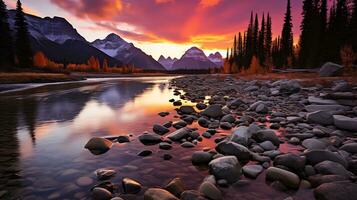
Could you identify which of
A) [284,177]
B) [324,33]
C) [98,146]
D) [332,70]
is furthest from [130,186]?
[324,33]

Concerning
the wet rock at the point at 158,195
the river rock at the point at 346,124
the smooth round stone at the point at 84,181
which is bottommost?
the smooth round stone at the point at 84,181

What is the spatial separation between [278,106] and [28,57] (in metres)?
74.2

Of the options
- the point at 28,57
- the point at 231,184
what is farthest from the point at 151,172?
the point at 28,57

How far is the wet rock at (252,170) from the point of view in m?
5.65

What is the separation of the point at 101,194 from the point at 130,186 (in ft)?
2.04

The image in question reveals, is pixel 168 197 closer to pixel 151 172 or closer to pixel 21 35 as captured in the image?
pixel 151 172

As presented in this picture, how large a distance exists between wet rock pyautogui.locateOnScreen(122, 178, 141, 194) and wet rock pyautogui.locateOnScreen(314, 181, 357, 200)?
3.52m

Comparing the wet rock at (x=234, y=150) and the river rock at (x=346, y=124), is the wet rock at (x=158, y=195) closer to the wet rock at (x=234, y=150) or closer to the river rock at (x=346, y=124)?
the wet rock at (x=234, y=150)

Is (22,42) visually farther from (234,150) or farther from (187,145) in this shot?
(234,150)

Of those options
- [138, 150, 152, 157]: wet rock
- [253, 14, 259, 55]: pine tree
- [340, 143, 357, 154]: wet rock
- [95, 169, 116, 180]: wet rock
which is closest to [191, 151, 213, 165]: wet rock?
[138, 150, 152, 157]: wet rock

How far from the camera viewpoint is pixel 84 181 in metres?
5.52

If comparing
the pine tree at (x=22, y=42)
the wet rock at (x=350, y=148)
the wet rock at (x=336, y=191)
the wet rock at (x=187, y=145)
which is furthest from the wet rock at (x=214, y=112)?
the pine tree at (x=22, y=42)

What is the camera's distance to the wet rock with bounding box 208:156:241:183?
5.47 metres

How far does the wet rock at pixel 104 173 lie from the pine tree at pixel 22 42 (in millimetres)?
74849
